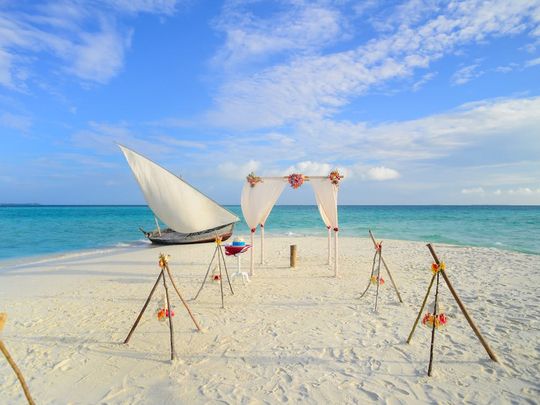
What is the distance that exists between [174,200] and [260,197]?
5898 mm

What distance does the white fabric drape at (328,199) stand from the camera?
29.1 feet

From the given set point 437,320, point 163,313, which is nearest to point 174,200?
point 163,313

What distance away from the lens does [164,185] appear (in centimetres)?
1345

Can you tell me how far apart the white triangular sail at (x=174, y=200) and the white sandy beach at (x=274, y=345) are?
533 cm

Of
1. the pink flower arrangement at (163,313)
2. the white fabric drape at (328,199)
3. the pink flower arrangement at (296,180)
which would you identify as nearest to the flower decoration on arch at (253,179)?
the pink flower arrangement at (296,180)

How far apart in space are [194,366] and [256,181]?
233 inches

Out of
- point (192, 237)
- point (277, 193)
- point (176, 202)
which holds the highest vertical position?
point (277, 193)

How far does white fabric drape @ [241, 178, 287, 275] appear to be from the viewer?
930cm

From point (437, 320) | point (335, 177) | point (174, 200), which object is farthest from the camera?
point (174, 200)

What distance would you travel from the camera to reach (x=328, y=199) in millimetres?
8992

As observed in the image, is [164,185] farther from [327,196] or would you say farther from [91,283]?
[327,196]

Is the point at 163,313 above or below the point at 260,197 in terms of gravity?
below

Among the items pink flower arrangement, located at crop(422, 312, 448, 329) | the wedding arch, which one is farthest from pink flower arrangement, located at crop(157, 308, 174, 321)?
the wedding arch

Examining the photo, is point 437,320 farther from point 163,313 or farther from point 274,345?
point 163,313
